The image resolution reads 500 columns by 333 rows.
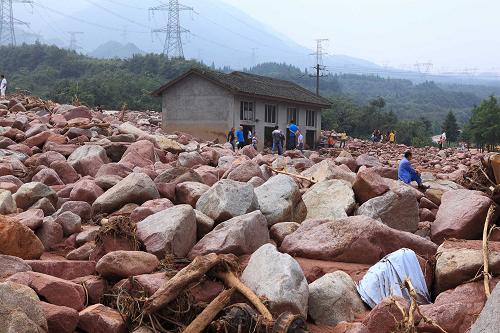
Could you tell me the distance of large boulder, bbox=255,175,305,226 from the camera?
699cm

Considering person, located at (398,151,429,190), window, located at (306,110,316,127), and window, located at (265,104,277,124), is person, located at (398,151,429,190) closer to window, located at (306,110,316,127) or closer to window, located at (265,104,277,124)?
window, located at (265,104,277,124)

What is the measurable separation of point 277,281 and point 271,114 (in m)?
21.6

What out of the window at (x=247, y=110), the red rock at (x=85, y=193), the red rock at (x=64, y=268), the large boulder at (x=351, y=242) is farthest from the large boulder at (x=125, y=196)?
the window at (x=247, y=110)

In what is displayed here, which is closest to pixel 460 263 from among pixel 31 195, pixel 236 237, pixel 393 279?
pixel 393 279

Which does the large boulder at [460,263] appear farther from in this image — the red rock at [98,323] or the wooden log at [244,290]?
the red rock at [98,323]

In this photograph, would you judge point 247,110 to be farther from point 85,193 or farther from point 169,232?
point 169,232

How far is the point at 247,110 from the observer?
2480cm

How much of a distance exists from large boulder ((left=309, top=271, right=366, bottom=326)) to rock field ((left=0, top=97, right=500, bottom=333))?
12mm

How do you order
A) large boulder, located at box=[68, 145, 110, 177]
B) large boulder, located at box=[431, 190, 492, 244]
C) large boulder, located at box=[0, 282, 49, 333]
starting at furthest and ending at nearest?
large boulder, located at box=[68, 145, 110, 177] < large boulder, located at box=[431, 190, 492, 244] < large boulder, located at box=[0, 282, 49, 333]

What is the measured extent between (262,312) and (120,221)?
197cm

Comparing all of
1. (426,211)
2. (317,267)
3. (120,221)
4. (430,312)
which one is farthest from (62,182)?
(430,312)

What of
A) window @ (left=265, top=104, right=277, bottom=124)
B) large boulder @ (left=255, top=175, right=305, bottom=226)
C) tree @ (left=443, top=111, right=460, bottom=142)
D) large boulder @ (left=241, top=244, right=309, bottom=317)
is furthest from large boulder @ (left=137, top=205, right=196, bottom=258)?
tree @ (left=443, top=111, right=460, bottom=142)

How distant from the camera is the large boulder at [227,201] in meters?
6.45

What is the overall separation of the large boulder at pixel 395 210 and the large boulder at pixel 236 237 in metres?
1.80
